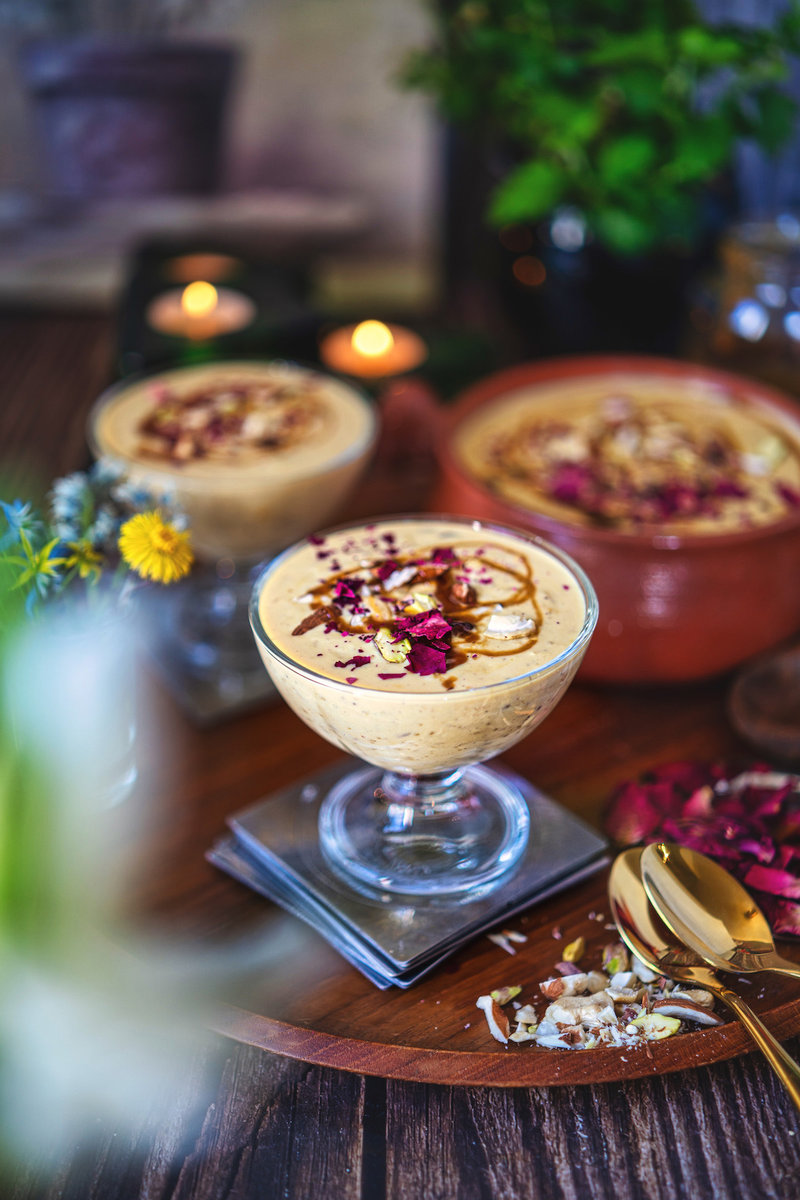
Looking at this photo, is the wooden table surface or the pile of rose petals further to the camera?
the pile of rose petals

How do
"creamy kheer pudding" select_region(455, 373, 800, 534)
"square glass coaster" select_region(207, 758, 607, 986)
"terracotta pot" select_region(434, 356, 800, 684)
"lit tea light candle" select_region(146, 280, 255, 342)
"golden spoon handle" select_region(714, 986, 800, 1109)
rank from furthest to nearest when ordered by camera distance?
"lit tea light candle" select_region(146, 280, 255, 342) < "creamy kheer pudding" select_region(455, 373, 800, 534) < "terracotta pot" select_region(434, 356, 800, 684) < "square glass coaster" select_region(207, 758, 607, 986) < "golden spoon handle" select_region(714, 986, 800, 1109)

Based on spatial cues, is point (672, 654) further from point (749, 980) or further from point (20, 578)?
point (20, 578)

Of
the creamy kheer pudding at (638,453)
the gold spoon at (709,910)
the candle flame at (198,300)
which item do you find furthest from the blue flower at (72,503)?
the candle flame at (198,300)

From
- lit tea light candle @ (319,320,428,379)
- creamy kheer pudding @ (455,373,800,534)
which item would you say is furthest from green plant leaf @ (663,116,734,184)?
lit tea light candle @ (319,320,428,379)

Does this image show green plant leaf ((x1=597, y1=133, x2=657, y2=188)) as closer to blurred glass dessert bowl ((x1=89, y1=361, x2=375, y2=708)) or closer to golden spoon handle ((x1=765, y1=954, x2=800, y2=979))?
blurred glass dessert bowl ((x1=89, y1=361, x2=375, y2=708))

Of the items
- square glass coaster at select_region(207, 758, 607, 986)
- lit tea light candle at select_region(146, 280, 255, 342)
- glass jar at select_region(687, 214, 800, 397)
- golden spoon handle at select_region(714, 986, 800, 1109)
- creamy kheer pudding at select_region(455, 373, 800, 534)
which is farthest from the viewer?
lit tea light candle at select_region(146, 280, 255, 342)

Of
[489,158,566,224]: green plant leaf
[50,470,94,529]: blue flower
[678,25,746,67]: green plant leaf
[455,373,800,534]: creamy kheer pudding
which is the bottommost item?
[455,373,800,534]: creamy kheer pudding

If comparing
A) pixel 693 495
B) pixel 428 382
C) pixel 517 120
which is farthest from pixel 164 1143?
pixel 517 120
